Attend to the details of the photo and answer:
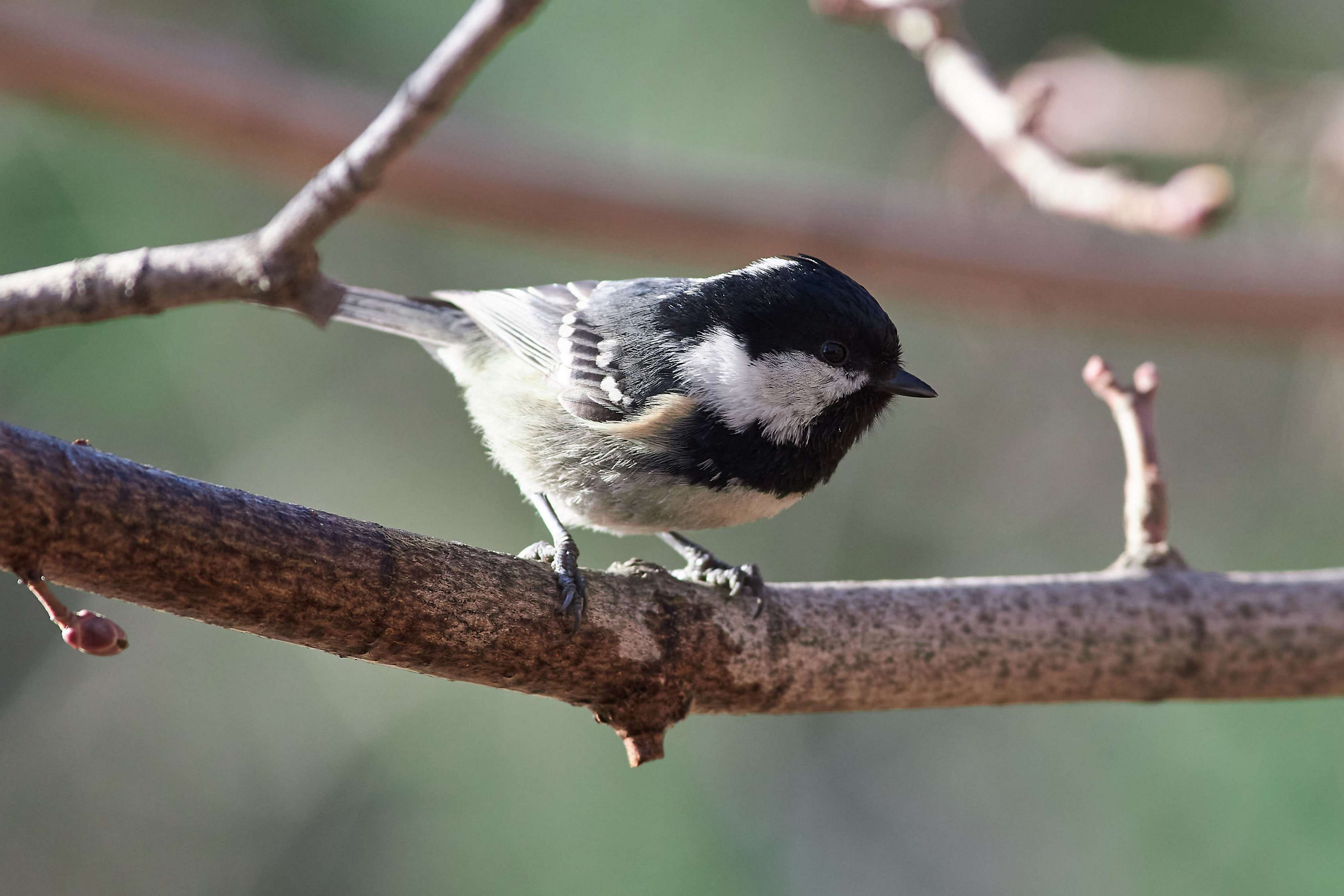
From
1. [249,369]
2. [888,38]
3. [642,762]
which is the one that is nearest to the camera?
[642,762]

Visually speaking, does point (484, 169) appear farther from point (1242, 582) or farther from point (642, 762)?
point (1242, 582)

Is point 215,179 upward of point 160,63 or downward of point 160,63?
upward

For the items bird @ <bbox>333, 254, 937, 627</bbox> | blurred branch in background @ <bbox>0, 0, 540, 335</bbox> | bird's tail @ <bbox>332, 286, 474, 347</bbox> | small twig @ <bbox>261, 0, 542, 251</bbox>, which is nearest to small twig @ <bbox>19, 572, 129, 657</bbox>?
blurred branch in background @ <bbox>0, 0, 540, 335</bbox>

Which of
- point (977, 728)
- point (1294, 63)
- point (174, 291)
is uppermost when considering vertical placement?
point (1294, 63)

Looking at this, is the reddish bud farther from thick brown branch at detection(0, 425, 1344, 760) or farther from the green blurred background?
the green blurred background

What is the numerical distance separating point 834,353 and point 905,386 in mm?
128

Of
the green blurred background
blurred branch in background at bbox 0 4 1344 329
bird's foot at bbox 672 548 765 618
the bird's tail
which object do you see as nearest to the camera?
bird's foot at bbox 672 548 765 618

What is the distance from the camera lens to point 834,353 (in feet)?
6.07

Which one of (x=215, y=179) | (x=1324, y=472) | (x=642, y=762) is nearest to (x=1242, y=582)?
(x=642, y=762)

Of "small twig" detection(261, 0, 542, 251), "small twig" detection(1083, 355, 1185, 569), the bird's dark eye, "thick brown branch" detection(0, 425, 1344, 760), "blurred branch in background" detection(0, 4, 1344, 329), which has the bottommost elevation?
"thick brown branch" detection(0, 425, 1344, 760)

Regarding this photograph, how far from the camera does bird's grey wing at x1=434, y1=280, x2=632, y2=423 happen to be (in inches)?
77.7

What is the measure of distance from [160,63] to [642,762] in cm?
201

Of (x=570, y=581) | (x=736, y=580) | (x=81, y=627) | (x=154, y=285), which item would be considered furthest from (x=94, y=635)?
(x=736, y=580)

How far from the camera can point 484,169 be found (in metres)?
2.65
